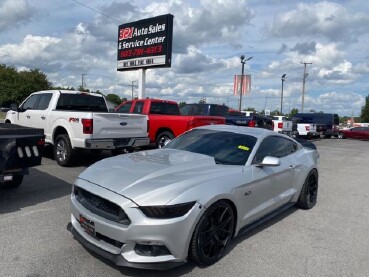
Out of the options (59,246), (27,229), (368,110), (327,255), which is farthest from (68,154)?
(368,110)

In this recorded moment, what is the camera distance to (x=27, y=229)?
192 inches

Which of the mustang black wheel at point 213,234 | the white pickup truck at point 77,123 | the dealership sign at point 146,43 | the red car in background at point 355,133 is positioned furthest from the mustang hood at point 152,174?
the red car in background at point 355,133

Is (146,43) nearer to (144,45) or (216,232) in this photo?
(144,45)

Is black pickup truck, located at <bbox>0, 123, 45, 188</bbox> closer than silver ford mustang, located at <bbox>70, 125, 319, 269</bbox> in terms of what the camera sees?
No

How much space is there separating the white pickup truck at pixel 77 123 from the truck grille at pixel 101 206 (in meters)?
4.75

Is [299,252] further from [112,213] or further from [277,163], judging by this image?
[112,213]

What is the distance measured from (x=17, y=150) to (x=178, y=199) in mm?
3238

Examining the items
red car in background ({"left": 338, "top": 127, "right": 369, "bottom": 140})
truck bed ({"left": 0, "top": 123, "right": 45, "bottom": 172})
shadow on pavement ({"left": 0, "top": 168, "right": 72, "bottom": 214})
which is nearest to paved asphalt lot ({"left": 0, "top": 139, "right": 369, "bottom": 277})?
shadow on pavement ({"left": 0, "top": 168, "right": 72, "bottom": 214})

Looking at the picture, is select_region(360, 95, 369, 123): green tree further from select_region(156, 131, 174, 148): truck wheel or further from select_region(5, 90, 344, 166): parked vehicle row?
select_region(156, 131, 174, 148): truck wheel

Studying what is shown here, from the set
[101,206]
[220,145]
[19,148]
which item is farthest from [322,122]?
[101,206]

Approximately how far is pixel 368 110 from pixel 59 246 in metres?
104

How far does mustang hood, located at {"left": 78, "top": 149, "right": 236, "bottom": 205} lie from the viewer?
364 cm

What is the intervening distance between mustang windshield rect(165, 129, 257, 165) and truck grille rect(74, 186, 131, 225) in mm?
1653

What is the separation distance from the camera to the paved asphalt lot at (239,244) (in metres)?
3.85
